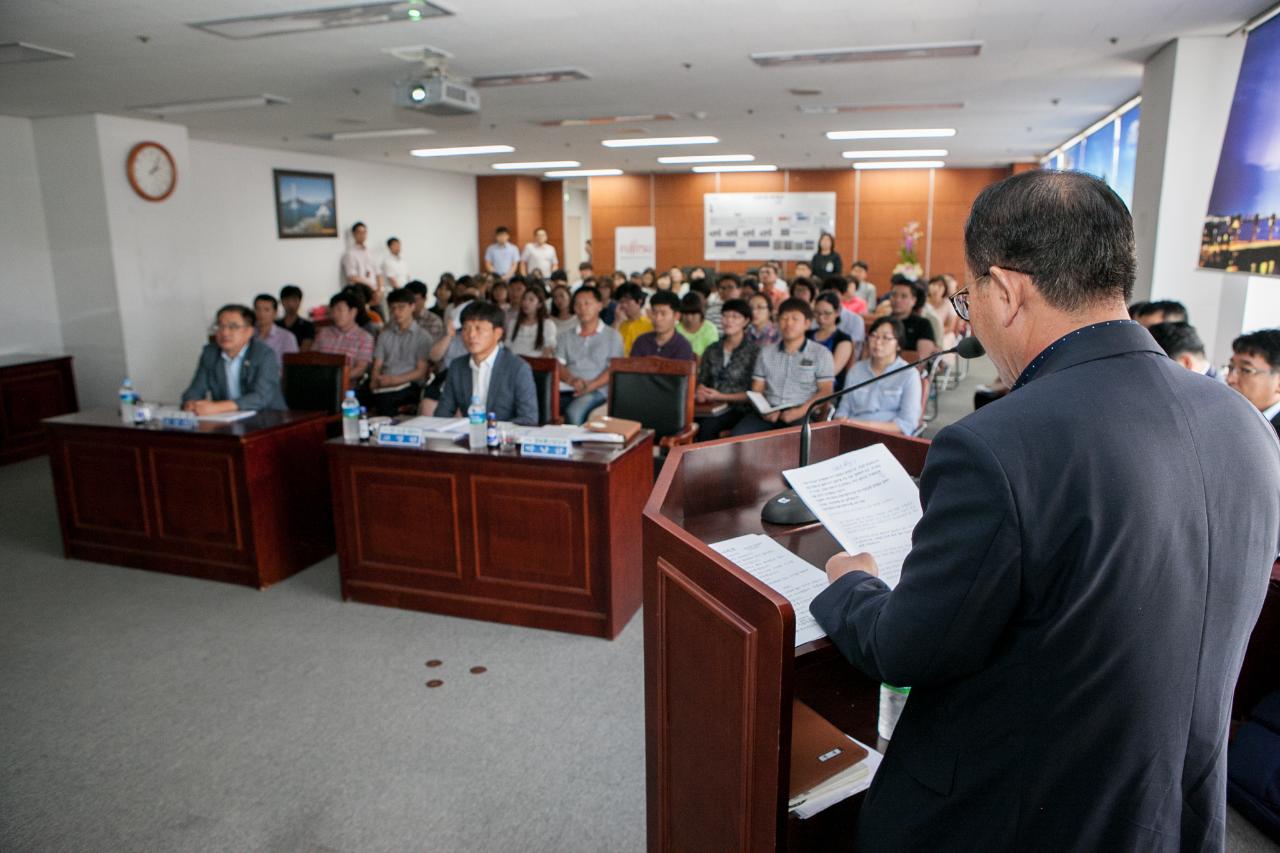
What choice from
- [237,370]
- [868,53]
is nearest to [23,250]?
[237,370]

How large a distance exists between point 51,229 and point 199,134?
81.2 inches

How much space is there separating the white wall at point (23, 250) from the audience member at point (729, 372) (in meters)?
6.40

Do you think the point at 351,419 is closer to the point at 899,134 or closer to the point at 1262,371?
the point at 1262,371

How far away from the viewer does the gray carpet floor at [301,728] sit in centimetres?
235

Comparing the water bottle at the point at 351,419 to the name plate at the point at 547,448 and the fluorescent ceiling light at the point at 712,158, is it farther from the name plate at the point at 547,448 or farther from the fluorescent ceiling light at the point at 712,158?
the fluorescent ceiling light at the point at 712,158

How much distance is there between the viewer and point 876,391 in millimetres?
4387

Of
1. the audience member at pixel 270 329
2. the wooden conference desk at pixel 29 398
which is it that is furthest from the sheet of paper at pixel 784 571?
the wooden conference desk at pixel 29 398

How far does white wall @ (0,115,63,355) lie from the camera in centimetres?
719

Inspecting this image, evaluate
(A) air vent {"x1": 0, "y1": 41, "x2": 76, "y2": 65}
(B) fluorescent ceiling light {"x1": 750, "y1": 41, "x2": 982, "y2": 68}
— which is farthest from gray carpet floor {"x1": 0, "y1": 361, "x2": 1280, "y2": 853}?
(B) fluorescent ceiling light {"x1": 750, "y1": 41, "x2": 982, "y2": 68}

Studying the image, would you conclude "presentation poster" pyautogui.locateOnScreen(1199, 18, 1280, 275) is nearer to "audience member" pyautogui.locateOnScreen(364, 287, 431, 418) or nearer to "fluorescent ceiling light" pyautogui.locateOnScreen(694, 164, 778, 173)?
"audience member" pyautogui.locateOnScreen(364, 287, 431, 418)

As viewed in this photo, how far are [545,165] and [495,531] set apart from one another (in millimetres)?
10335

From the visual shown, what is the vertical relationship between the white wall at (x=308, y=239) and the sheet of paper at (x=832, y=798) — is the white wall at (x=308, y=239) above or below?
above

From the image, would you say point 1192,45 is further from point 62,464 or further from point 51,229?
point 51,229

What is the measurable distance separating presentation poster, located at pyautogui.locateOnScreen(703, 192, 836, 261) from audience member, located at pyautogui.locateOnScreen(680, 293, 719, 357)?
9.05 metres
